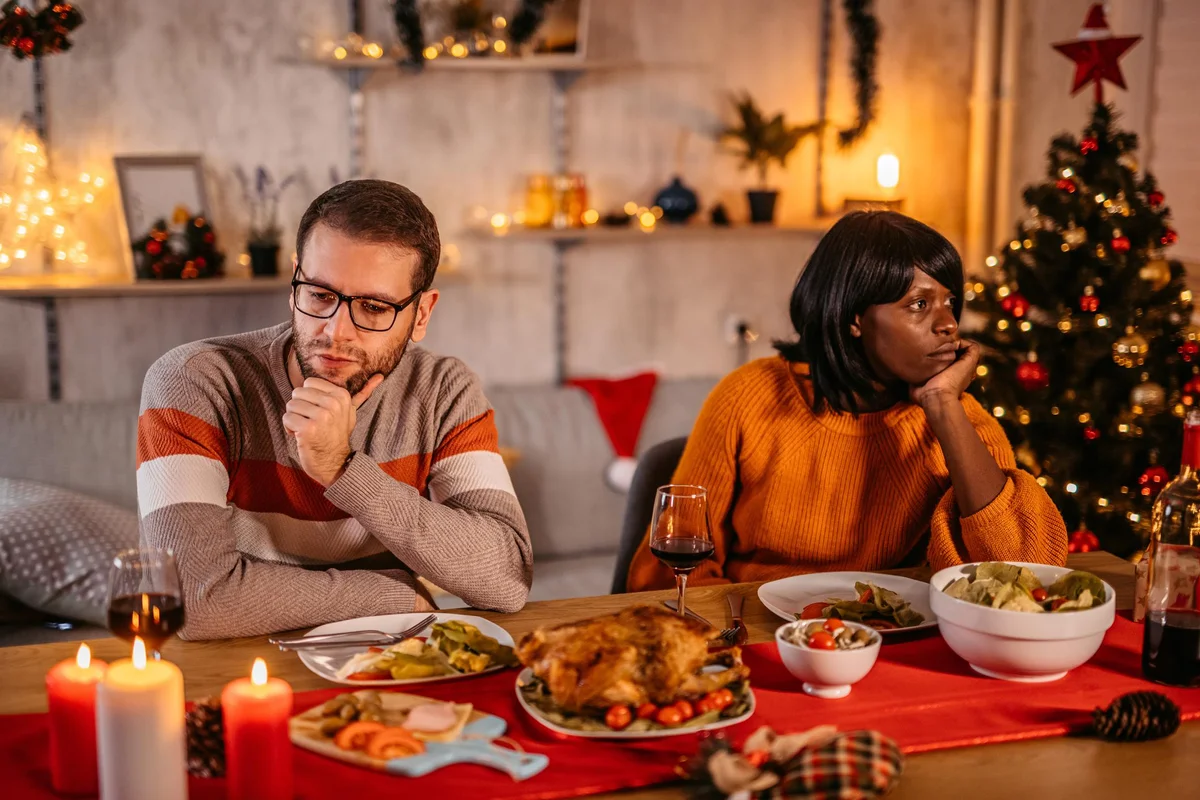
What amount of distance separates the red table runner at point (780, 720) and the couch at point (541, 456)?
1901 mm

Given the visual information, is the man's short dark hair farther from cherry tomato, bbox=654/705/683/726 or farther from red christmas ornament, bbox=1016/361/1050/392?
red christmas ornament, bbox=1016/361/1050/392

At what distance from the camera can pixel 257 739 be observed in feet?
3.43

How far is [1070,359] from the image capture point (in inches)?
130

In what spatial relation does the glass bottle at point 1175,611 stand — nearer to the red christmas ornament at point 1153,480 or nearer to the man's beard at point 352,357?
the man's beard at point 352,357

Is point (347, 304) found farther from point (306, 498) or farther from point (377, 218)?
point (306, 498)

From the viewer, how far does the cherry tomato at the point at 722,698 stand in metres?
1.27

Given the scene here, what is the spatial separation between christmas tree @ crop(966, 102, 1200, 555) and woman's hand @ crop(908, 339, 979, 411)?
1.34m

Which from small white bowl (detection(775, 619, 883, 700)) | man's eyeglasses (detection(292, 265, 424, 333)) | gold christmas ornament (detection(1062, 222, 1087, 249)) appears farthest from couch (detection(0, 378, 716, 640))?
small white bowl (detection(775, 619, 883, 700))

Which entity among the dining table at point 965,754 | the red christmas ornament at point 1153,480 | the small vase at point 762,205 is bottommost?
the red christmas ornament at point 1153,480

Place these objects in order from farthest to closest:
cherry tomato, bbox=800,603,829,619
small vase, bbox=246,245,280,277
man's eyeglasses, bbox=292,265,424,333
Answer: small vase, bbox=246,245,280,277, man's eyeglasses, bbox=292,265,424,333, cherry tomato, bbox=800,603,829,619

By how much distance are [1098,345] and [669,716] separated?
7.85ft

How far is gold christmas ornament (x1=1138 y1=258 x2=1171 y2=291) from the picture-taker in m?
3.20

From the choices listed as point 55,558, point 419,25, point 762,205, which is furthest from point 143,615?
point 762,205

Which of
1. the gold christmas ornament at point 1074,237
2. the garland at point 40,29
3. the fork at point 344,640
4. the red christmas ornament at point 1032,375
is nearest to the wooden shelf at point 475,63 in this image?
the garland at point 40,29
